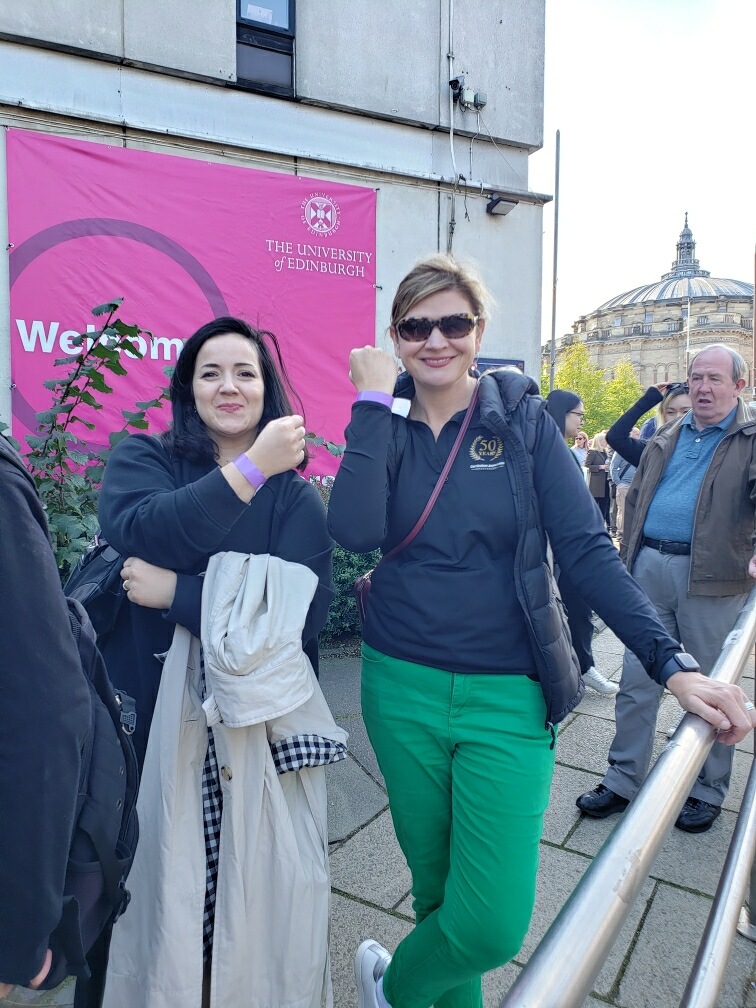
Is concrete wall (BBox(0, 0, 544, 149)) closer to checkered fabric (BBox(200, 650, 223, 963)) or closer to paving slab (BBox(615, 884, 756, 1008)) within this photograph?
checkered fabric (BBox(200, 650, 223, 963))

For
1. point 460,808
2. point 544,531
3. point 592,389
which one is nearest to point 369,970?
point 460,808

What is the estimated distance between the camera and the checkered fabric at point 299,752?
1656 mm

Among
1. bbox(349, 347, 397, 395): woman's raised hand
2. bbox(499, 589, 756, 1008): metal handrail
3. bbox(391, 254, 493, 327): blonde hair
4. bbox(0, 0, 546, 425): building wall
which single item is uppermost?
bbox(0, 0, 546, 425): building wall

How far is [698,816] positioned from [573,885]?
0.77m

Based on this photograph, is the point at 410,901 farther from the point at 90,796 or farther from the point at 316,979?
the point at 90,796

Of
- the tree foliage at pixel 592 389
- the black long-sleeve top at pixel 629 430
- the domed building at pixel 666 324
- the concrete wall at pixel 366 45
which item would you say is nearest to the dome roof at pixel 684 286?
the domed building at pixel 666 324

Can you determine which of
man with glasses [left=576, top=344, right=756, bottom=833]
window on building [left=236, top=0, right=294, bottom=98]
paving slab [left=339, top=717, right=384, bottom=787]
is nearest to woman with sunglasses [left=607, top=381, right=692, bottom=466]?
man with glasses [left=576, top=344, right=756, bottom=833]

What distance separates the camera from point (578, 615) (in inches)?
154

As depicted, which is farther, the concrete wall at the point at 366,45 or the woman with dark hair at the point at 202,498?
the concrete wall at the point at 366,45

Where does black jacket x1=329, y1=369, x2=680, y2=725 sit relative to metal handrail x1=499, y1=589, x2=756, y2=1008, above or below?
above

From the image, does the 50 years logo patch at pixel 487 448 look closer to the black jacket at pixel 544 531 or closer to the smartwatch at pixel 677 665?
the black jacket at pixel 544 531

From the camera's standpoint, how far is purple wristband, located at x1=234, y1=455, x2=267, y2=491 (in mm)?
1657

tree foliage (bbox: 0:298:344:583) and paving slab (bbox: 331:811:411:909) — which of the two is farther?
tree foliage (bbox: 0:298:344:583)

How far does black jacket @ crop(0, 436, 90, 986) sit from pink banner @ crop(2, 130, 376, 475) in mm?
5042
